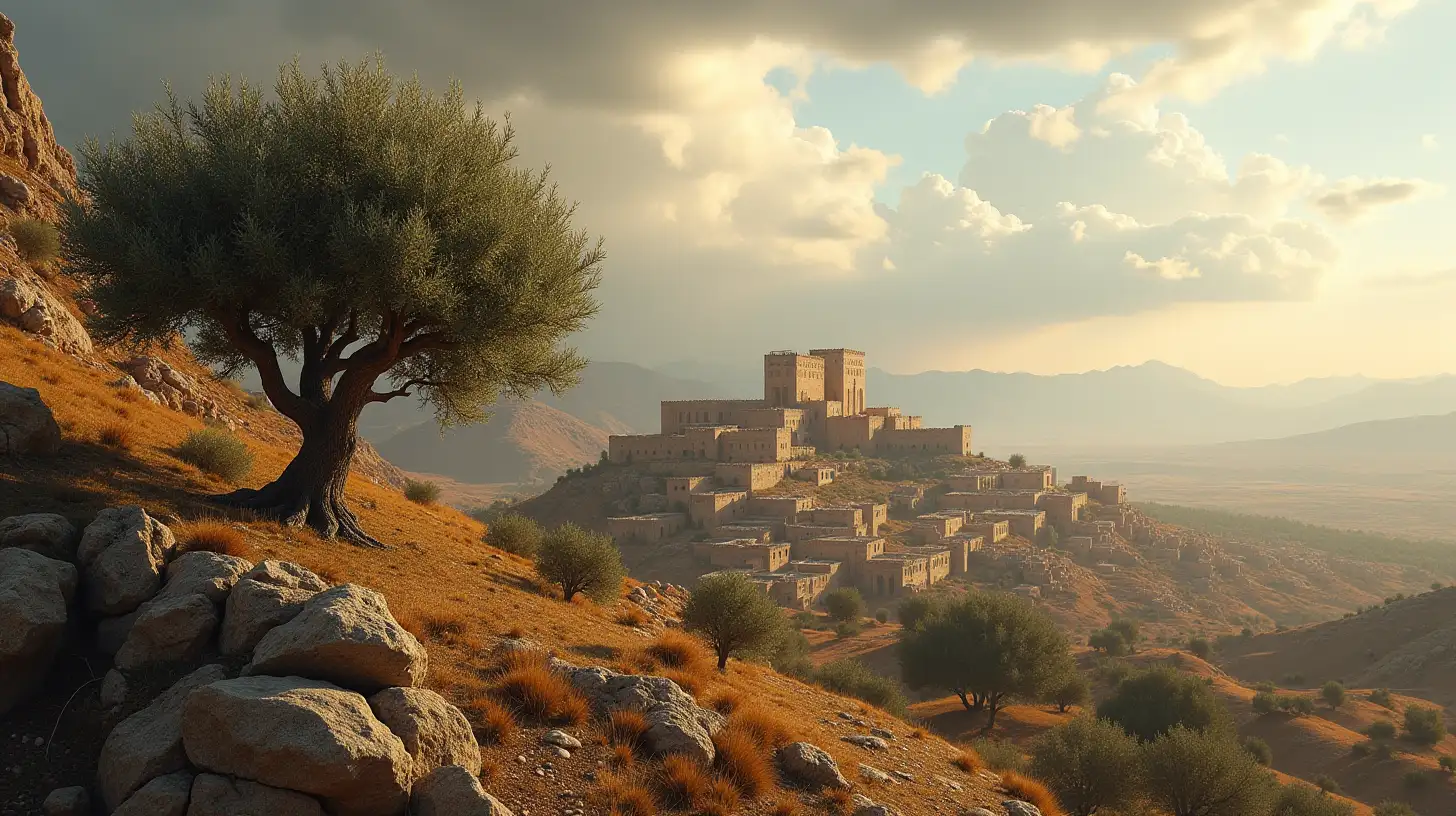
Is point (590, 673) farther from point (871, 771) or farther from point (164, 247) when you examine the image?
point (164, 247)

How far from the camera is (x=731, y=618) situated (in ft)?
58.6

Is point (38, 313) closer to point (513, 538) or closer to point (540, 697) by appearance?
point (513, 538)

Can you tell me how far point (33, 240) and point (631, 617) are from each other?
2046cm

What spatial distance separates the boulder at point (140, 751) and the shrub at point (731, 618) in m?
11.0

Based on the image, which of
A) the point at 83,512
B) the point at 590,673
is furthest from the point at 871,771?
the point at 83,512

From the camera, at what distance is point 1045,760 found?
21.6 metres

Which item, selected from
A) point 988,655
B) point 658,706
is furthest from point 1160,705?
point 658,706

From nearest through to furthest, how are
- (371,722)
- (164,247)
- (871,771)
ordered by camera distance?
1. (371,722)
2. (871,771)
3. (164,247)

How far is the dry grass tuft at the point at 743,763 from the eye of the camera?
9.11 metres

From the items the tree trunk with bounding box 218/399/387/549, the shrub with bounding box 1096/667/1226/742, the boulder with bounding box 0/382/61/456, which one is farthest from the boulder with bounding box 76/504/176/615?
the shrub with bounding box 1096/667/1226/742

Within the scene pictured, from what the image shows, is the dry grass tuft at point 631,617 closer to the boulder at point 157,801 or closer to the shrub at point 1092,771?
the shrub at point 1092,771

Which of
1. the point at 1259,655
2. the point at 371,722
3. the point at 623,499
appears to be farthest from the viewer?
the point at 623,499

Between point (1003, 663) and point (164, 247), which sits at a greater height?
point (164, 247)

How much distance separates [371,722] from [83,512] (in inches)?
244
